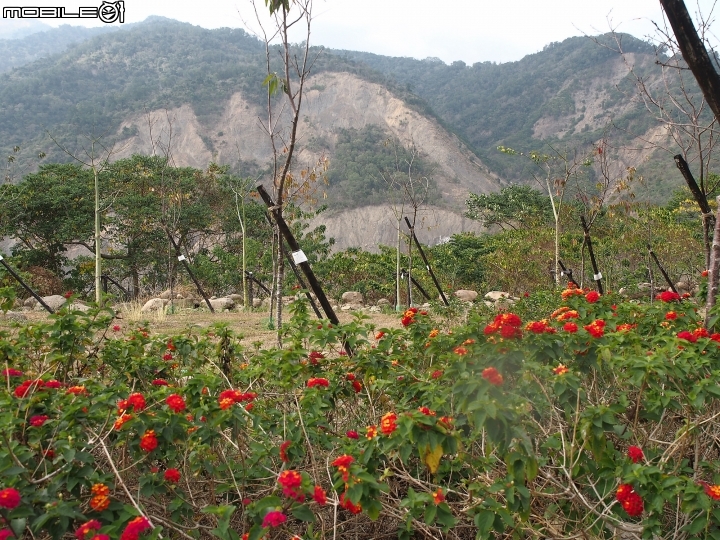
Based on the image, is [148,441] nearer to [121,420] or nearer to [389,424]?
[121,420]

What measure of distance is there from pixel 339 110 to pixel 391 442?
53.5 meters

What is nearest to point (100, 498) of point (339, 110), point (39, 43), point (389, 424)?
point (389, 424)

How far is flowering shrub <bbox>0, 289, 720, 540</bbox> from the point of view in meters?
1.46

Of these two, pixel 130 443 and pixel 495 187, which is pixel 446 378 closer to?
pixel 130 443

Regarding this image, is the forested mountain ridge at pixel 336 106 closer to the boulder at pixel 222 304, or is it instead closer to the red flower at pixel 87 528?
the boulder at pixel 222 304

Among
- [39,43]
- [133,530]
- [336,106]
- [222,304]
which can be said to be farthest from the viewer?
[39,43]

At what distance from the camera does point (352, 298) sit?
42.7 feet

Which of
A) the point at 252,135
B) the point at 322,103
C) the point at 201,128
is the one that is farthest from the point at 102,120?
the point at 322,103

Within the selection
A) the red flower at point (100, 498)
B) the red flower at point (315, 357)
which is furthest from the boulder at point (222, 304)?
the red flower at point (100, 498)

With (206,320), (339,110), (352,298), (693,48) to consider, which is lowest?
(352,298)

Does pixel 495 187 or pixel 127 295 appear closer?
pixel 127 295

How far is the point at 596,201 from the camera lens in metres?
8.30

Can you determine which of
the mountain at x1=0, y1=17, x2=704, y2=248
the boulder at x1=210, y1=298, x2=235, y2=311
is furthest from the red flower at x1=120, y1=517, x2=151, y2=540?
the mountain at x1=0, y1=17, x2=704, y2=248

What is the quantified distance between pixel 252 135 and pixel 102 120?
1132 centimetres
